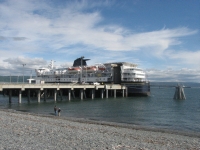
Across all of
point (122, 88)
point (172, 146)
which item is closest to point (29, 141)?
point (172, 146)

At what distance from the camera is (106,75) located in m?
75.6

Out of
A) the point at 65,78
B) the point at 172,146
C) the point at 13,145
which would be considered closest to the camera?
the point at 13,145

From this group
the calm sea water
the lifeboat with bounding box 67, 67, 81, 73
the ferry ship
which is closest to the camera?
the calm sea water

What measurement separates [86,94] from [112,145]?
53.8 metres

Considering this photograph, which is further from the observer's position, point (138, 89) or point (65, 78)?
point (65, 78)

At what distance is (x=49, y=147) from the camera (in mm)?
10359


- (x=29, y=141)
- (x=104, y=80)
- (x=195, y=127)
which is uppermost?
(x=104, y=80)

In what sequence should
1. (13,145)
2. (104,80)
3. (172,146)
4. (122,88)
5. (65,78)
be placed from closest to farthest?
(13,145), (172,146), (122,88), (104,80), (65,78)

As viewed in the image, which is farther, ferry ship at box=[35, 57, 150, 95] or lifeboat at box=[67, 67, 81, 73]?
lifeboat at box=[67, 67, 81, 73]

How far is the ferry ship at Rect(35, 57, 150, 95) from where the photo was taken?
65.3 metres

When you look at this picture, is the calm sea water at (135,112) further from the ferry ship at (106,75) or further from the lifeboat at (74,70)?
the lifeboat at (74,70)

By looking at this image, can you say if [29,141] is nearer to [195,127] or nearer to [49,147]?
[49,147]

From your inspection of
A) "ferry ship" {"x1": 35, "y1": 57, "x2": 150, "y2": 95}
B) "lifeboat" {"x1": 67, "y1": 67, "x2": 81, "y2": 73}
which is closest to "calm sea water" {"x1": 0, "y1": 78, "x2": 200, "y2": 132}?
"ferry ship" {"x1": 35, "y1": 57, "x2": 150, "y2": 95}

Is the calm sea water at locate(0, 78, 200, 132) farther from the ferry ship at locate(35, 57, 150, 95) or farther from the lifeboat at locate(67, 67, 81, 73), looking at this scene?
the lifeboat at locate(67, 67, 81, 73)
